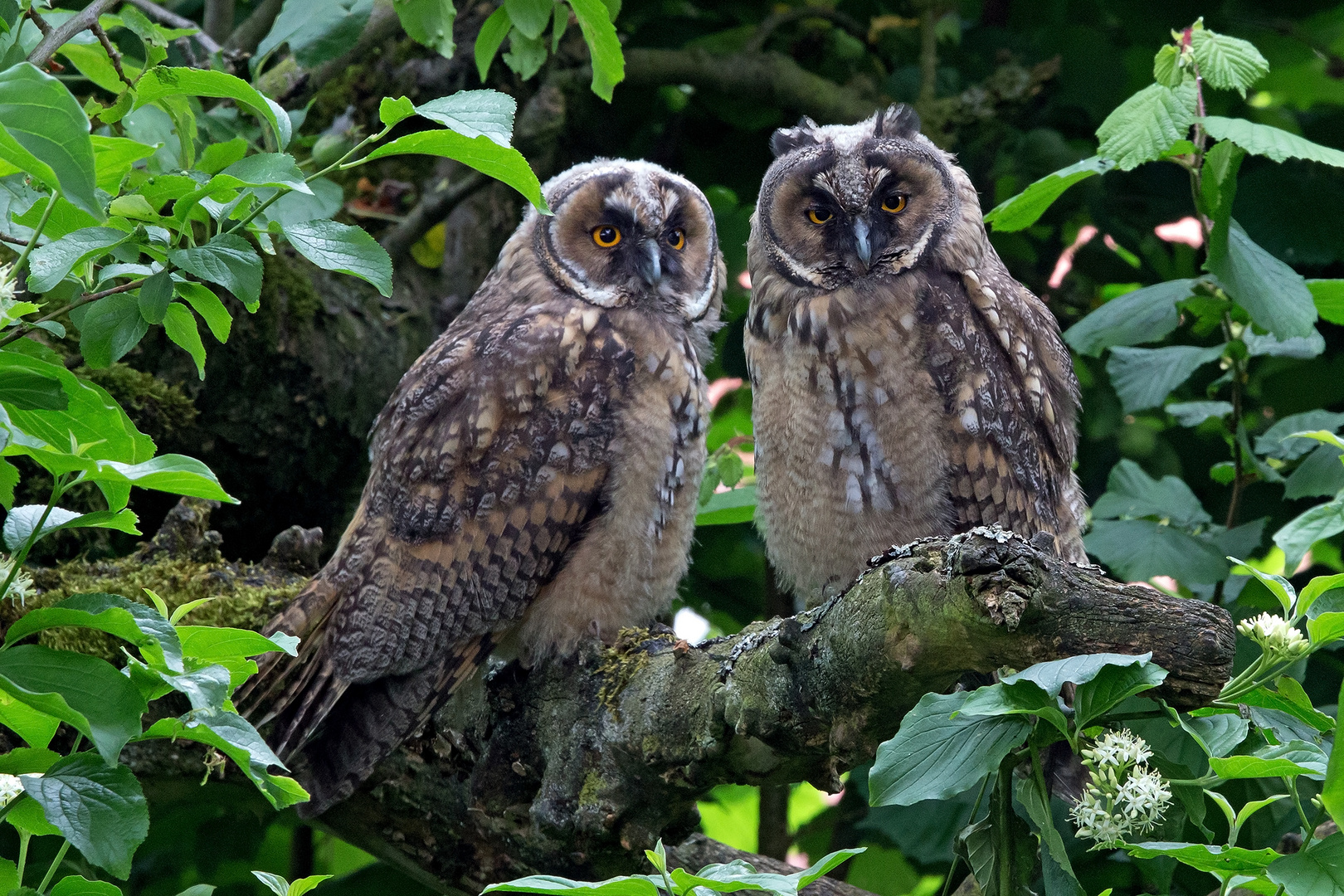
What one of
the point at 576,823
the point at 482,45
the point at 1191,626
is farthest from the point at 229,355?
the point at 1191,626

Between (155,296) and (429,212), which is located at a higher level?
(429,212)

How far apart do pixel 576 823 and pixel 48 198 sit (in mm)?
1692

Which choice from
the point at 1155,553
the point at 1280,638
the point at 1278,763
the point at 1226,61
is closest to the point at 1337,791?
the point at 1278,763

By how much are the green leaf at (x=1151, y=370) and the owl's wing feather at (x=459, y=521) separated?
127 centimetres

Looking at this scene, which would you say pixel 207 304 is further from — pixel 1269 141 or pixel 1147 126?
pixel 1269 141

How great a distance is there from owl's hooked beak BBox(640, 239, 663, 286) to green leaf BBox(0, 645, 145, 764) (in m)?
2.14

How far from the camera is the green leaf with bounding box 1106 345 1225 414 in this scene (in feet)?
10.2

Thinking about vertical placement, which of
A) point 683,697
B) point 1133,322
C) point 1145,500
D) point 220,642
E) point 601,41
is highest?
point 601,41

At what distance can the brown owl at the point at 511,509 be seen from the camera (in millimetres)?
3014

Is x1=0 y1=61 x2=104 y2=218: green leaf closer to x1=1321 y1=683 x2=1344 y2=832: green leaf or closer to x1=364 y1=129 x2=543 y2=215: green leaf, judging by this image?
x1=364 y1=129 x2=543 y2=215: green leaf

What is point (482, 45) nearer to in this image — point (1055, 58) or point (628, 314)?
point (628, 314)

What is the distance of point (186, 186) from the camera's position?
1.55 m

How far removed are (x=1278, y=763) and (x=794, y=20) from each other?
356 cm

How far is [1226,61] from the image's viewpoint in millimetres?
Result: 2658
